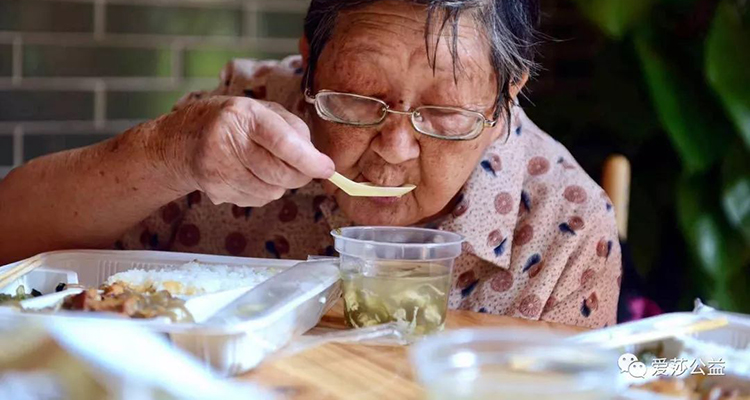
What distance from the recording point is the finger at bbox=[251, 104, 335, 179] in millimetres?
1292

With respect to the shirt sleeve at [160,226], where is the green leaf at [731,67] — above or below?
above

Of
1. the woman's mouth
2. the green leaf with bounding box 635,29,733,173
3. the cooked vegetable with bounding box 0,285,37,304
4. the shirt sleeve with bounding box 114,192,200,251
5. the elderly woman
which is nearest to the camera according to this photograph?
the cooked vegetable with bounding box 0,285,37,304

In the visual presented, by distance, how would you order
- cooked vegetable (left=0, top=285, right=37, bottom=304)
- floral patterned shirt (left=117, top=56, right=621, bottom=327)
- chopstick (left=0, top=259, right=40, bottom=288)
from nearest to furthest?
cooked vegetable (left=0, top=285, right=37, bottom=304) < chopstick (left=0, top=259, right=40, bottom=288) < floral patterned shirt (left=117, top=56, right=621, bottom=327)

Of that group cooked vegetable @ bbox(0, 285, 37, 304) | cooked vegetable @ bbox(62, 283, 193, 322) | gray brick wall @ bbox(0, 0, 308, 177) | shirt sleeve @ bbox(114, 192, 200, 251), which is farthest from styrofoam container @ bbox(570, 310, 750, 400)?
gray brick wall @ bbox(0, 0, 308, 177)

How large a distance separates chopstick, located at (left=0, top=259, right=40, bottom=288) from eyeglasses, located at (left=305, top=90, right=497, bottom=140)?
508mm

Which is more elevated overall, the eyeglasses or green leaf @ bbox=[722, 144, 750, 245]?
the eyeglasses

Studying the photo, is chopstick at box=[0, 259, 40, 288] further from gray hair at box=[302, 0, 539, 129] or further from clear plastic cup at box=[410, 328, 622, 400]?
clear plastic cup at box=[410, 328, 622, 400]

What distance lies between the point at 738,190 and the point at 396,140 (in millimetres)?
1394

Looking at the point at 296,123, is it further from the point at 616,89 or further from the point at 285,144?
the point at 616,89

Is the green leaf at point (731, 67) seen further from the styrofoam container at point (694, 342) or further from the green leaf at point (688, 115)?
the styrofoam container at point (694, 342)

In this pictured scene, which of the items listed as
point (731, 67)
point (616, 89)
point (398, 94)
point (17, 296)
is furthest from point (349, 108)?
point (616, 89)

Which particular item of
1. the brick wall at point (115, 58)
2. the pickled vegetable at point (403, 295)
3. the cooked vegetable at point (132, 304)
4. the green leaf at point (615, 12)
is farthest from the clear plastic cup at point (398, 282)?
the green leaf at point (615, 12)

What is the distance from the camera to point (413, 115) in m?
1.46

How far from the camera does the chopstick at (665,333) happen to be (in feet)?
3.40
